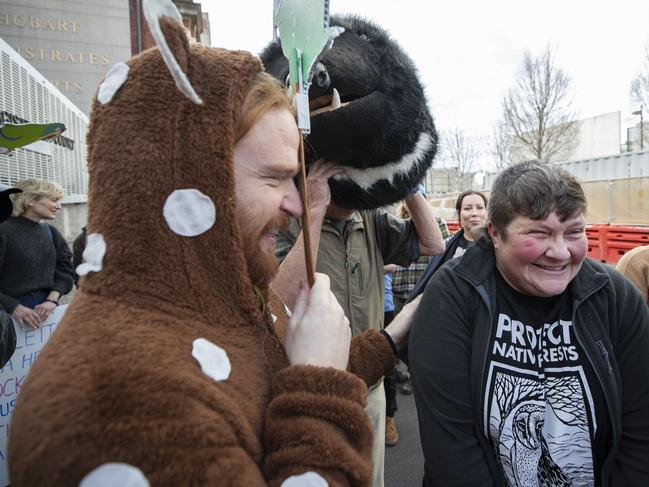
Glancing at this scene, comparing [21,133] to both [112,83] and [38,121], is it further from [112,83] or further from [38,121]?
[38,121]

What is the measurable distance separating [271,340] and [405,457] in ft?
9.16

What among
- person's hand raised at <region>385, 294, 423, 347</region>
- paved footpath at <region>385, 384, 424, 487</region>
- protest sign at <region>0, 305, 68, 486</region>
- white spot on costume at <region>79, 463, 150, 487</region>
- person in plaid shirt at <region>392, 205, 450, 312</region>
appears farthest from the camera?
person in plaid shirt at <region>392, 205, 450, 312</region>

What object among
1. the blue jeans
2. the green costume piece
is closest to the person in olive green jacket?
the green costume piece

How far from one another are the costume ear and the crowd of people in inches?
0.4

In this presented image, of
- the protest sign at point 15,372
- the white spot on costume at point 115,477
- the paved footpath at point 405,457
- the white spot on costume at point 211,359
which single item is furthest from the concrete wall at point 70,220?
the white spot on costume at point 115,477

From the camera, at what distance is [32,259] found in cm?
336

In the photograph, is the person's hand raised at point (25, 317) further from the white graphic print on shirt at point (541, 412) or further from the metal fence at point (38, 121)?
the white graphic print on shirt at point (541, 412)

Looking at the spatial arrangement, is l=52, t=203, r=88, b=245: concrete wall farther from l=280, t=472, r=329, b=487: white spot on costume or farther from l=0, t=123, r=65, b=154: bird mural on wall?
l=280, t=472, r=329, b=487: white spot on costume

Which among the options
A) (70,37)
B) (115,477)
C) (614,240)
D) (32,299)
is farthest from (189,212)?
(70,37)

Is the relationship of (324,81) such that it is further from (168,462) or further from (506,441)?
(506,441)

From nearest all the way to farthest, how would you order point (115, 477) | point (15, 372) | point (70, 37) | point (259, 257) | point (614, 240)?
1. point (115, 477)
2. point (259, 257)
3. point (15, 372)
4. point (614, 240)
5. point (70, 37)

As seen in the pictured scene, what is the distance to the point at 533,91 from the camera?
16422mm

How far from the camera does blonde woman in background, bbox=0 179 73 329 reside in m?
3.14

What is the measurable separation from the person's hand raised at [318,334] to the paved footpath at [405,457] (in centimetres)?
247
